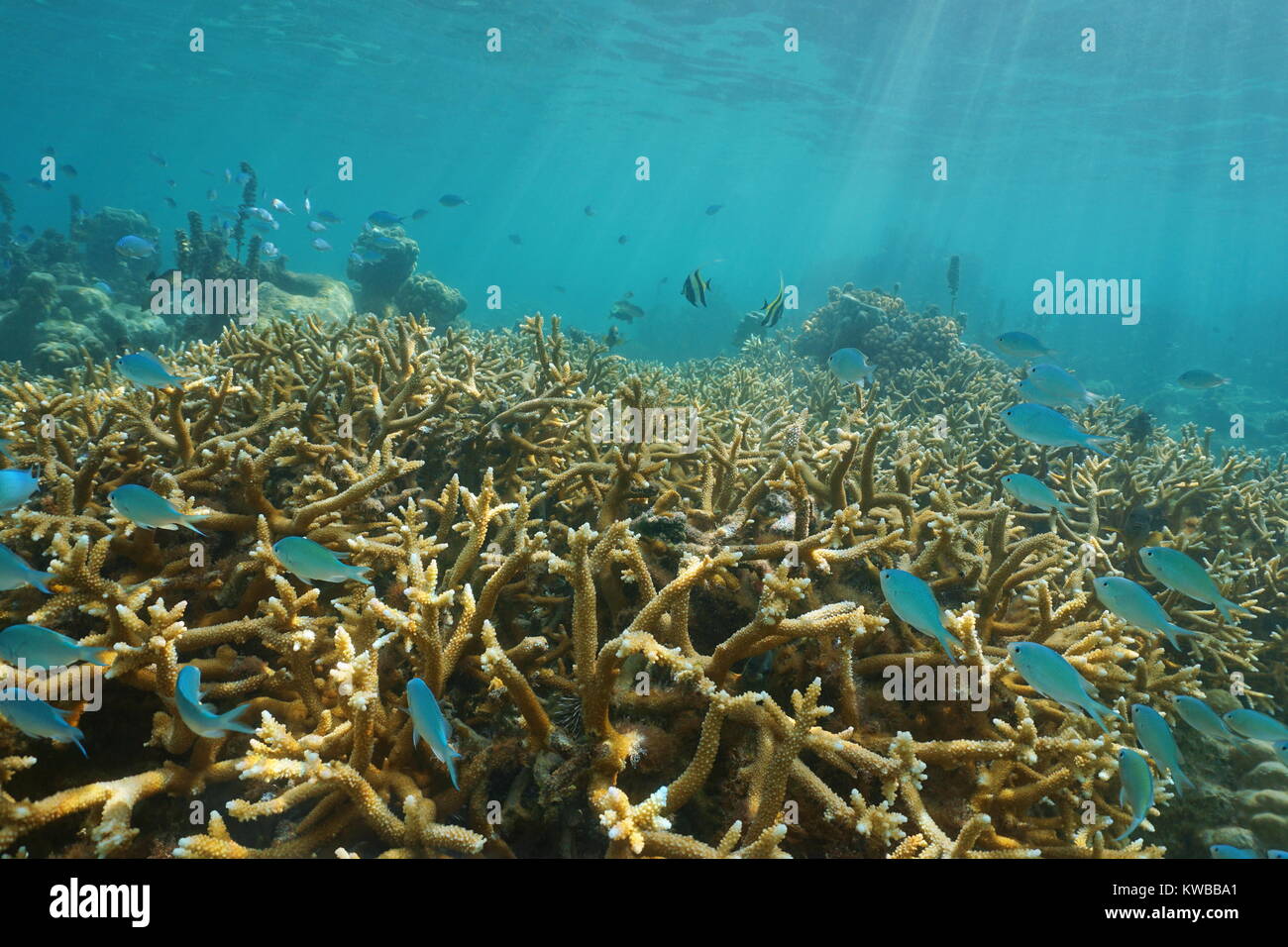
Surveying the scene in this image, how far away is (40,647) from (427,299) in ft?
51.3

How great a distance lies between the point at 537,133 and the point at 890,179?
1201 inches

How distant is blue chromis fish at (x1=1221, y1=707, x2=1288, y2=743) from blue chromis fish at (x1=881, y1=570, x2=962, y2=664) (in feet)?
6.44

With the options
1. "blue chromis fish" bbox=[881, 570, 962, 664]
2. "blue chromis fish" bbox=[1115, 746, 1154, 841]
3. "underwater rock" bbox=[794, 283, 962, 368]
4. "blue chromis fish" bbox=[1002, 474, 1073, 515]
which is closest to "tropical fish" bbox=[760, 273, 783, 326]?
"blue chromis fish" bbox=[1002, 474, 1073, 515]

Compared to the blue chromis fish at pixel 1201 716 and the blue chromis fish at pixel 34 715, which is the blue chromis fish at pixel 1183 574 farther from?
the blue chromis fish at pixel 34 715

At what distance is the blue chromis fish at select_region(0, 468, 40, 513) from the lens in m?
2.61

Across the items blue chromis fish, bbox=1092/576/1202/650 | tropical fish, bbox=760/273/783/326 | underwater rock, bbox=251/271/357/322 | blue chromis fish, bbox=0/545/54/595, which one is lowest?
blue chromis fish, bbox=1092/576/1202/650

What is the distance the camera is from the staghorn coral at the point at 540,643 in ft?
7.32

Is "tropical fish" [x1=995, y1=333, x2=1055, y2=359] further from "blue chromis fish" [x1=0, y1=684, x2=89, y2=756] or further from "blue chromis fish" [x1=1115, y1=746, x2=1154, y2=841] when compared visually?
"blue chromis fish" [x1=0, y1=684, x2=89, y2=756]

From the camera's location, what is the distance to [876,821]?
201 cm

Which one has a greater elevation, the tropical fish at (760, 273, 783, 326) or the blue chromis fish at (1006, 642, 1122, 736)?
the tropical fish at (760, 273, 783, 326)

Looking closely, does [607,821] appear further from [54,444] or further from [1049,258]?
[1049,258]

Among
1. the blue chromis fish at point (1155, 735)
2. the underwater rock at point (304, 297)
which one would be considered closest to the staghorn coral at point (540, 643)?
the blue chromis fish at point (1155, 735)

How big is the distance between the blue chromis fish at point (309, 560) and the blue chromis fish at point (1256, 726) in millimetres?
4289
